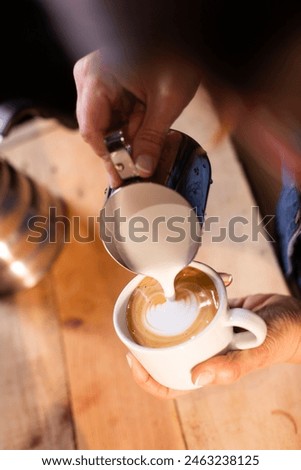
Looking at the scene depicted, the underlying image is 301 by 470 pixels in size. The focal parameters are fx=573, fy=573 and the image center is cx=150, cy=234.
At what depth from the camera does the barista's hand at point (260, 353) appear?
0.38m

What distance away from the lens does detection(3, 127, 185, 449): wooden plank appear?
0.43 metres

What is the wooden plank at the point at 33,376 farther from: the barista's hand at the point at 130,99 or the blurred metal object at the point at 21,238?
the barista's hand at the point at 130,99

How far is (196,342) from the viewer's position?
0.35 meters

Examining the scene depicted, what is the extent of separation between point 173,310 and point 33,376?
0.52ft

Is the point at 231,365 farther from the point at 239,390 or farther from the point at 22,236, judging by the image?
the point at 22,236

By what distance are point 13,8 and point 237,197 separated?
250 millimetres

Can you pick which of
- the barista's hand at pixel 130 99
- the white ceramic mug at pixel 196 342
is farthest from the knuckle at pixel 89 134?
the white ceramic mug at pixel 196 342

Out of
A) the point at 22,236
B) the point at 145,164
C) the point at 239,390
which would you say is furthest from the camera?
the point at 22,236

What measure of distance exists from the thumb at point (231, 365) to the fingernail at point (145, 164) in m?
0.14

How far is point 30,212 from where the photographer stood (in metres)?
0.56

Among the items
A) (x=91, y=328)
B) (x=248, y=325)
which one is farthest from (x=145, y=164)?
(x=91, y=328)

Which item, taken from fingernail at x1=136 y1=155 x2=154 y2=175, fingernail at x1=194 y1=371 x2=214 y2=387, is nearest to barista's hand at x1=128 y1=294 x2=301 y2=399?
fingernail at x1=194 y1=371 x2=214 y2=387

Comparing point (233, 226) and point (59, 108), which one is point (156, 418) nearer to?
point (233, 226)

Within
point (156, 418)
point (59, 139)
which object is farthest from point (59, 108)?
point (156, 418)
